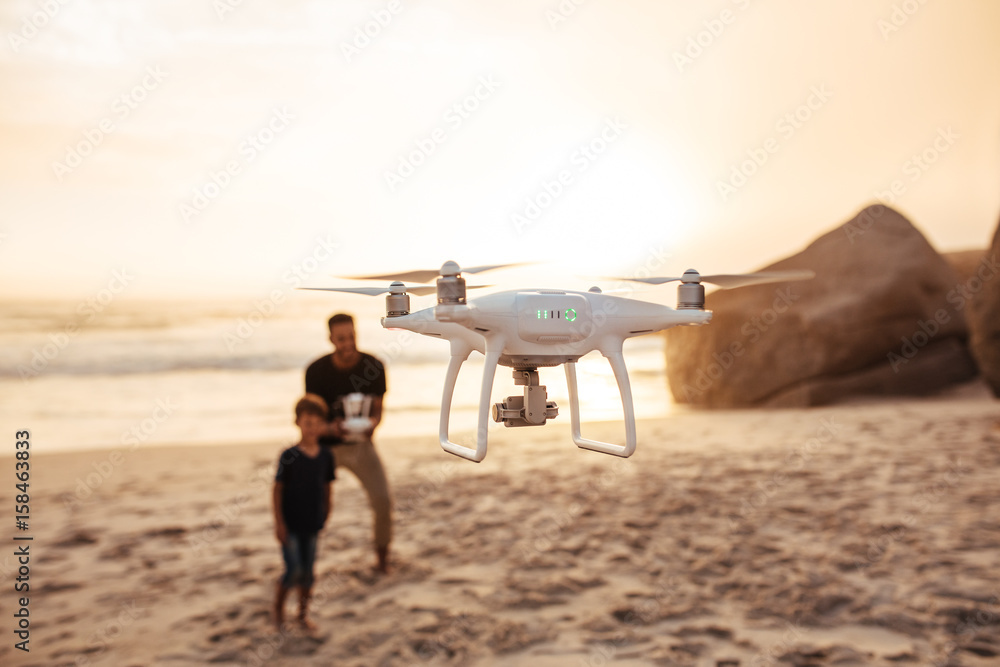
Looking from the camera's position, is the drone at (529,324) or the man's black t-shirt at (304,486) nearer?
the drone at (529,324)

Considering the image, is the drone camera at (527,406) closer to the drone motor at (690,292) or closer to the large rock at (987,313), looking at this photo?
the drone motor at (690,292)

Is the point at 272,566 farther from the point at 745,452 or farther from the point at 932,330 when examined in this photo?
the point at 932,330

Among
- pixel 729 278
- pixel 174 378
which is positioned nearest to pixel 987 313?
pixel 729 278

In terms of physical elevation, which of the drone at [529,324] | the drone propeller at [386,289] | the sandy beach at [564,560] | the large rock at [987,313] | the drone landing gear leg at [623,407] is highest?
the large rock at [987,313]

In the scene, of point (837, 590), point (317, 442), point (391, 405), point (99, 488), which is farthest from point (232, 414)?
point (837, 590)

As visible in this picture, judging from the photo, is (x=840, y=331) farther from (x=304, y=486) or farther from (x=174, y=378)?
(x=174, y=378)

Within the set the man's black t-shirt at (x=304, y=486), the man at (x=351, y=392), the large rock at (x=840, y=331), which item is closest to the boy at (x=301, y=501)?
the man's black t-shirt at (x=304, y=486)

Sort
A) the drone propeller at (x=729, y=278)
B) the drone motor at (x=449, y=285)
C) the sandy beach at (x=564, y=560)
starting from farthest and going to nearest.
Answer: the sandy beach at (x=564, y=560)
the drone propeller at (x=729, y=278)
the drone motor at (x=449, y=285)
